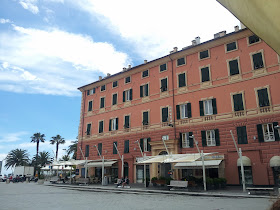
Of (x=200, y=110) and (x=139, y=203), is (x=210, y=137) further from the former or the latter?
(x=139, y=203)

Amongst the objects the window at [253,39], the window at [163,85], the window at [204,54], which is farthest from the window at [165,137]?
the window at [253,39]

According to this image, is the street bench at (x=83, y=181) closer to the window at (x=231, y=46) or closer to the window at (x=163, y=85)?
the window at (x=163, y=85)

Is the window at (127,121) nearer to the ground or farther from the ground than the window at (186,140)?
farther from the ground

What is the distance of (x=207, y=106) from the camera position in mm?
24125

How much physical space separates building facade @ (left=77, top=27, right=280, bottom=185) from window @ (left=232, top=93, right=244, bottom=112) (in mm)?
90

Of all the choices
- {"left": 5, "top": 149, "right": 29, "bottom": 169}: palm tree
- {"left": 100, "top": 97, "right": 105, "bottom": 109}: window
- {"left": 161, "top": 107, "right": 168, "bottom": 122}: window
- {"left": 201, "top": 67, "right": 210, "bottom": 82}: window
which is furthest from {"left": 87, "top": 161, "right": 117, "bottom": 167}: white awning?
{"left": 5, "top": 149, "right": 29, "bottom": 169}: palm tree

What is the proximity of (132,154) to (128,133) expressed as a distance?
2.66 meters

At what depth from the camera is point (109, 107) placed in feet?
109

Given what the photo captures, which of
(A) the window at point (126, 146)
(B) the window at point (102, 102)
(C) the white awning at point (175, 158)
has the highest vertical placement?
(B) the window at point (102, 102)

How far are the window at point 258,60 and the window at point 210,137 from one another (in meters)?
6.86

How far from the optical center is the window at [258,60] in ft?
71.2

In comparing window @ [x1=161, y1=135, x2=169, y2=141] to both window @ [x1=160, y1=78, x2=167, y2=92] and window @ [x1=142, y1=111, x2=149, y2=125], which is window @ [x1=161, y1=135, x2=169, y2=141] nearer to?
window @ [x1=142, y1=111, x2=149, y2=125]

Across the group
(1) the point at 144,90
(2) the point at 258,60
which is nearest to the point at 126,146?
(1) the point at 144,90

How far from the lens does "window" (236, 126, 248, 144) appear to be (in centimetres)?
2127
